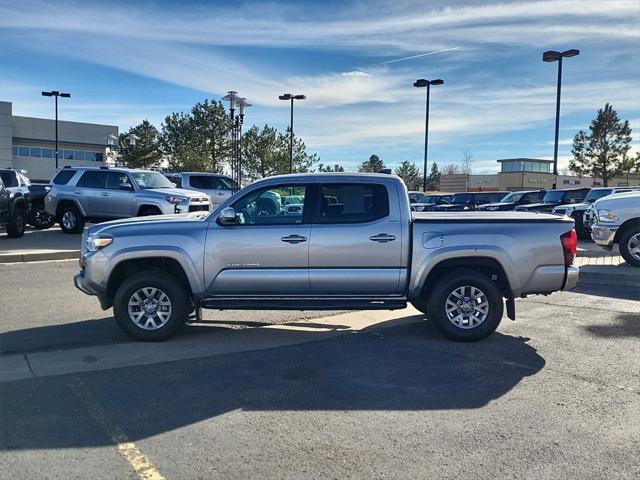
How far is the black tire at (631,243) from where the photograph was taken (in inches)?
450

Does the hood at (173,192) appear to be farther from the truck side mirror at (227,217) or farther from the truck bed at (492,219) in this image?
the truck bed at (492,219)

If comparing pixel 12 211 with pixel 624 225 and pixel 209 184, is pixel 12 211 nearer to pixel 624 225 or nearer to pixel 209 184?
pixel 209 184

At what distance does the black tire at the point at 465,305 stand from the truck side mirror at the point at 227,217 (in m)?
2.38

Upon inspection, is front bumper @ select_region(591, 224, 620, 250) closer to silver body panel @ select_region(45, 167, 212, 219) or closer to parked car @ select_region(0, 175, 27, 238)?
silver body panel @ select_region(45, 167, 212, 219)

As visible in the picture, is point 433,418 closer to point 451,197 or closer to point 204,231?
point 204,231

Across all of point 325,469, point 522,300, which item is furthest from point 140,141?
point 325,469

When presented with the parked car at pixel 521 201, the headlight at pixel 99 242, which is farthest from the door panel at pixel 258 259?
the parked car at pixel 521 201

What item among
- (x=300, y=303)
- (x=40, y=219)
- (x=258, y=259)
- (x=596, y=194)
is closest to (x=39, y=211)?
(x=40, y=219)

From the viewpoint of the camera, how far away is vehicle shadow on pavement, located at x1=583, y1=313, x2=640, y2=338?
6819 millimetres

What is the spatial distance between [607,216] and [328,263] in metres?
7.95

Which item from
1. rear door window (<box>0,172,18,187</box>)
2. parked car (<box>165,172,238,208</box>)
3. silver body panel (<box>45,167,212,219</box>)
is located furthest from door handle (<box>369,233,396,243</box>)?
parked car (<box>165,172,238,208</box>)

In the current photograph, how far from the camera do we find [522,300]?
883cm

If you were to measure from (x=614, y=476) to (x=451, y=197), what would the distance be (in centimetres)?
2961

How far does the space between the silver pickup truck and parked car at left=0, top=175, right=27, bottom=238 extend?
918cm
